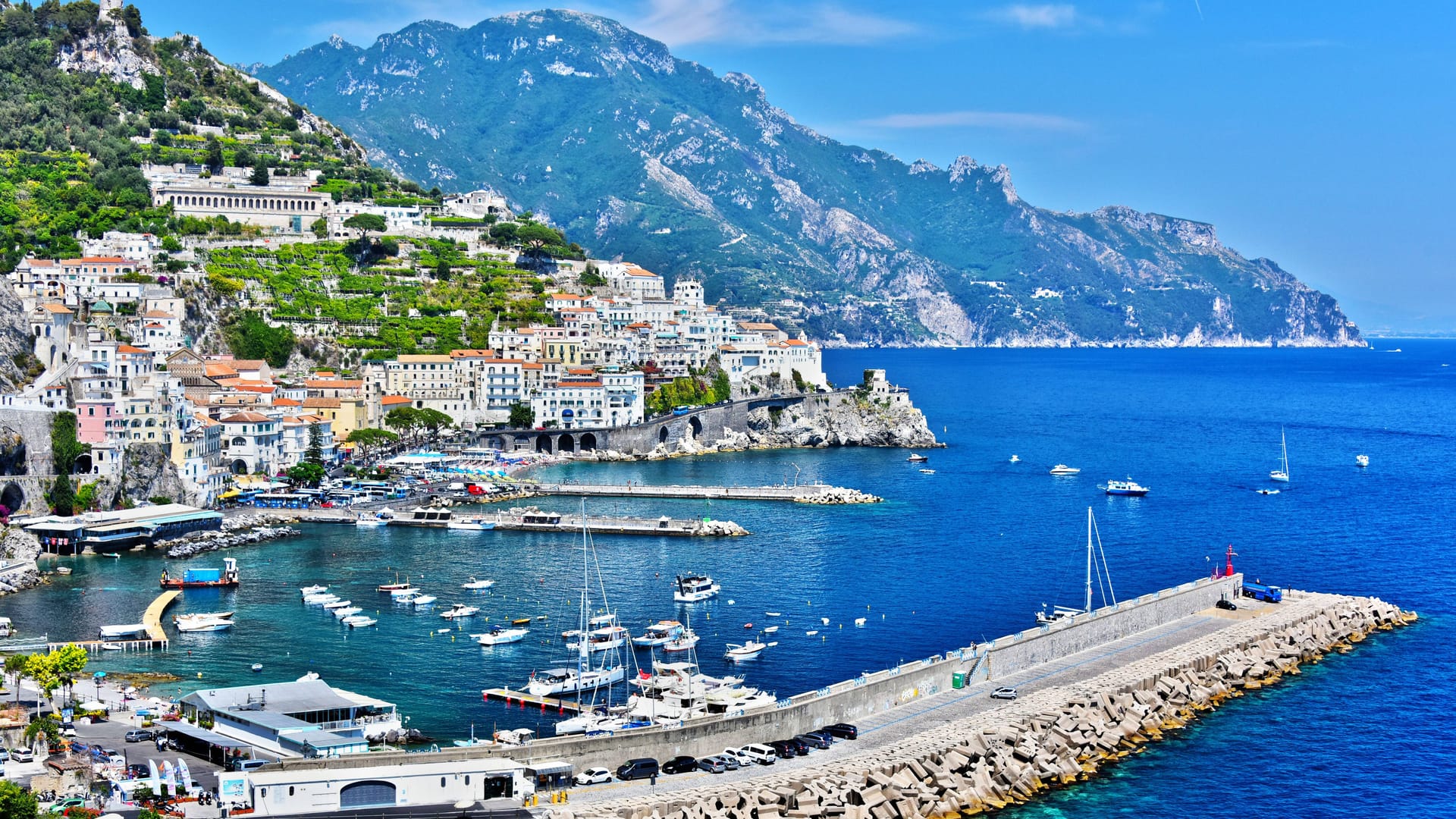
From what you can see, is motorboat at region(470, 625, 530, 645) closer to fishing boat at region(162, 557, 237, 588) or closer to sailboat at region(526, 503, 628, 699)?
sailboat at region(526, 503, 628, 699)

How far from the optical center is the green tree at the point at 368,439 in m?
97.2

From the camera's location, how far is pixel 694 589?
58.1m

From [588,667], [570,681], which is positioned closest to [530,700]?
[570,681]

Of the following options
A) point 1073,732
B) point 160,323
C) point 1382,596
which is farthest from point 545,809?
point 160,323

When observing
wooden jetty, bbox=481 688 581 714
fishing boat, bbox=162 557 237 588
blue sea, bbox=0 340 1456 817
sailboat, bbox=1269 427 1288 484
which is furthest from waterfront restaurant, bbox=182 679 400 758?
sailboat, bbox=1269 427 1288 484

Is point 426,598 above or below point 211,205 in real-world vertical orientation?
below

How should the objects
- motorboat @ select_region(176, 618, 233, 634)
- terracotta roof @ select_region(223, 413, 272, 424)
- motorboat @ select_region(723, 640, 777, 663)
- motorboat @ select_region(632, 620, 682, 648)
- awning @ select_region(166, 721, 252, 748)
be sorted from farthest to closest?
terracotta roof @ select_region(223, 413, 272, 424) < motorboat @ select_region(176, 618, 233, 634) < motorboat @ select_region(632, 620, 682, 648) < motorboat @ select_region(723, 640, 777, 663) < awning @ select_region(166, 721, 252, 748)

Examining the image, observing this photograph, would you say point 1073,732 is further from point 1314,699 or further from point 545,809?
point 545,809

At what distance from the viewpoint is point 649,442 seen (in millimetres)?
111875

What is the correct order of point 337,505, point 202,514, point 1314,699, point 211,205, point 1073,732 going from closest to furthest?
point 1073,732 → point 1314,699 → point 202,514 → point 337,505 → point 211,205

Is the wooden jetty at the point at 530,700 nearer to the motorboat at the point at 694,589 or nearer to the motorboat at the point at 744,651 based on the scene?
the motorboat at the point at 744,651

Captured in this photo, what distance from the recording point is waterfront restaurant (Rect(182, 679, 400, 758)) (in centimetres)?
3509

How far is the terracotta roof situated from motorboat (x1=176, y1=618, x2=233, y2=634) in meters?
34.9

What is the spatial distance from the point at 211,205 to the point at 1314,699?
10726 centimetres
